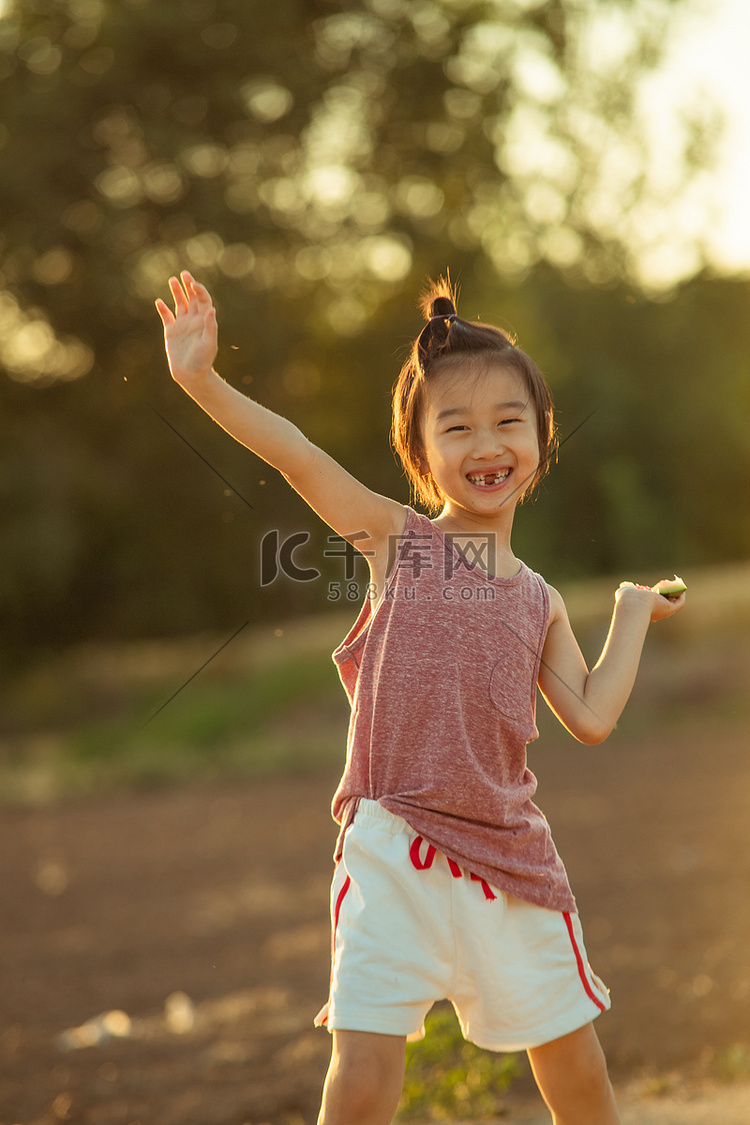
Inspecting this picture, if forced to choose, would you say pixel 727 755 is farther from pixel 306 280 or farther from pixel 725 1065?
pixel 306 280

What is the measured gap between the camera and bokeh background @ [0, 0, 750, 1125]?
6.50 m

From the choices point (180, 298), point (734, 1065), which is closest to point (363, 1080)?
point (180, 298)

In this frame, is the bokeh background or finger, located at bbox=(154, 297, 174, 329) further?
the bokeh background

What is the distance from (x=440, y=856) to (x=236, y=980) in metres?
2.49

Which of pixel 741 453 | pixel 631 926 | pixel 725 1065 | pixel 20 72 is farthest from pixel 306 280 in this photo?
pixel 725 1065

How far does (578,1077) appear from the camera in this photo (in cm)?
169

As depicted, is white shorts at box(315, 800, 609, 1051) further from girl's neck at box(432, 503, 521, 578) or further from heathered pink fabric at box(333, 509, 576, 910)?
girl's neck at box(432, 503, 521, 578)

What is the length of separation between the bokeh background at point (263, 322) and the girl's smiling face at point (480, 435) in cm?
320

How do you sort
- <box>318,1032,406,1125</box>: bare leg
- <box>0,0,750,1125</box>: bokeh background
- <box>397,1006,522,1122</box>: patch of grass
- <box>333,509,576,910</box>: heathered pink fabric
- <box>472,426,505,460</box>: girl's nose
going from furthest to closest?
<box>0,0,750,1125</box>: bokeh background → <box>397,1006,522,1122</box>: patch of grass → <box>472,426,505,460</box>: girl's nose → <box>333,509,576,910</box>: heathered pink fabric → <box>318,1032,406,1125</box>: bare leg

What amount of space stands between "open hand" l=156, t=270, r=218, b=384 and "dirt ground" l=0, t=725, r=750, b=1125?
184 cm

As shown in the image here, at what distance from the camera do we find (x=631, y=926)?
409cm

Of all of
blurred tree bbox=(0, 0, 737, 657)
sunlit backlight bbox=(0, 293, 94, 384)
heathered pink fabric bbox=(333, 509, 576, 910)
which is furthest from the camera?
sunlit backlight bbox=(0, 293, 94, 384)

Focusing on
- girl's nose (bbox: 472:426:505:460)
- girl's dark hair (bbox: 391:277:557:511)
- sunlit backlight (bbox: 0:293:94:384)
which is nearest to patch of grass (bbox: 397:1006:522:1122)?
girl's dark hair (bbox: 391:277:557:511)

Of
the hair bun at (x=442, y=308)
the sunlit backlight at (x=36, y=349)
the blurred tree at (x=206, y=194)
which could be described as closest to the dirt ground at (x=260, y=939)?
the hair bun at (x=442, y=308)
